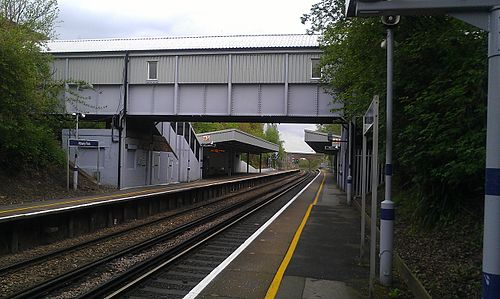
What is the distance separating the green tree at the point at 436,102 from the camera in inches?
289

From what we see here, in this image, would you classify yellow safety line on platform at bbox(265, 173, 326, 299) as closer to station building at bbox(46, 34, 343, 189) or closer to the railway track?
the railway track

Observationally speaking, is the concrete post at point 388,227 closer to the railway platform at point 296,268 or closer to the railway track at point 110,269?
the railway platform at point 296,268

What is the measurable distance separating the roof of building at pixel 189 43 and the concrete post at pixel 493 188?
2334 centimetres

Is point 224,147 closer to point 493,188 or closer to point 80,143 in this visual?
point 80,143

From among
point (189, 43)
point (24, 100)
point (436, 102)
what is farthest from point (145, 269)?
point (189, 43)

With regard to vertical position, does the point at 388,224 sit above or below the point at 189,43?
below

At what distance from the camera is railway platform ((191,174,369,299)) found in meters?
6.71

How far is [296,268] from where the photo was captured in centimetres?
824

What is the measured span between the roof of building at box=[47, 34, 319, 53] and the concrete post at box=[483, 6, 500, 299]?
76.6ft

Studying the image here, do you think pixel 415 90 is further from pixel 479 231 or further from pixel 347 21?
pixel 347 21

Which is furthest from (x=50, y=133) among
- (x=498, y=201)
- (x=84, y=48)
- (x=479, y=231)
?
(x=498, y=201)

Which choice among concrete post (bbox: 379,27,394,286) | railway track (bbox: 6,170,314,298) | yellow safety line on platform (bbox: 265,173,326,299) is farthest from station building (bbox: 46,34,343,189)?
concrete post (bbox: 379,27,394,286)

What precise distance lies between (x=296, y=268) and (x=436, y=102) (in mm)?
4014

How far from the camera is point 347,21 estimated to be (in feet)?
48.0
